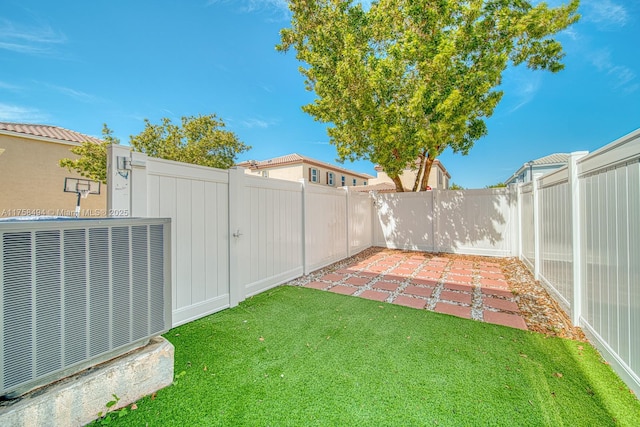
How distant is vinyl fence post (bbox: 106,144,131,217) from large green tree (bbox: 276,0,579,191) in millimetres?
6253

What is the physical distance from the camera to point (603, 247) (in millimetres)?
2404

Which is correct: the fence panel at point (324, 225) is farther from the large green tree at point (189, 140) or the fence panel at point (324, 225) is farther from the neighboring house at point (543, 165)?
the neighboring house at point (543, 165)

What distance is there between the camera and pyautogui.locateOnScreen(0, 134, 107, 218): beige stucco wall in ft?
37.2

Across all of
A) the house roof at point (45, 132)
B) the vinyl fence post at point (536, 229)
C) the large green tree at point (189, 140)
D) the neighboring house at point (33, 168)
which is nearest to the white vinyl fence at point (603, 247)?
the vinyl fence post at point (536, 229)

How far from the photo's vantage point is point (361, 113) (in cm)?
758

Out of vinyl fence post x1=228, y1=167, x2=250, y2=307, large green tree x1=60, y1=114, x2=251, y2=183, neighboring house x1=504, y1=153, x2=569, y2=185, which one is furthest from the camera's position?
neighboring house x1=504, y1=153, x2=569, y2=185

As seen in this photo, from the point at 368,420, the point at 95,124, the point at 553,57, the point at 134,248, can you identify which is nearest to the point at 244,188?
the point at 134,248

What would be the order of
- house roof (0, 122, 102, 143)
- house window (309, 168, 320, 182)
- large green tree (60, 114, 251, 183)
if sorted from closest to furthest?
house roof (0, 122, 102, 143) < large green tree (60, 114, 251, 183) < house window (309, 168, 320, 182)

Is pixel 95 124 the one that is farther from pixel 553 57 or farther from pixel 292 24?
pixel 553 57

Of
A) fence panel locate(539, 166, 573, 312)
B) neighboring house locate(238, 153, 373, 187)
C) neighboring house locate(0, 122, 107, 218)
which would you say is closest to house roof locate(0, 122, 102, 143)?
neighboring house locate(0, 122, 107, 218)

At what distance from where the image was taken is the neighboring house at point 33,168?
448 inches

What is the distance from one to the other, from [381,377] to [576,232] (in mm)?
2980

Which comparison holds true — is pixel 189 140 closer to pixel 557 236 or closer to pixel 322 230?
pixel 322 230

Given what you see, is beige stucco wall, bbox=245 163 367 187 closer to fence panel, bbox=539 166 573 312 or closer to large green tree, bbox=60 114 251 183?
large green tree, bbox=60 114 251 183
